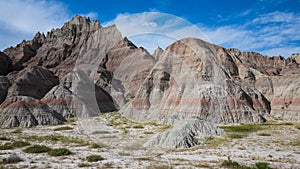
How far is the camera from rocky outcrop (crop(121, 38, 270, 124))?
5303 centimetres

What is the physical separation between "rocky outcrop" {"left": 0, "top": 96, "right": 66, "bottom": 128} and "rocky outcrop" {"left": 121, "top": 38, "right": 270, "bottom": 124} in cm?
2167

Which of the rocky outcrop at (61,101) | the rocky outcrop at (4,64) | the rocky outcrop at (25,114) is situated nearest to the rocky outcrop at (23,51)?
the rocky outcrop at (4,64)

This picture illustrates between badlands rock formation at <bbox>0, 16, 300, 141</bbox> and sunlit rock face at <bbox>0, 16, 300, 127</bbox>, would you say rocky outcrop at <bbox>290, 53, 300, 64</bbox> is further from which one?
sunlit rock face at <bbox>0, 16, 300, 127</bbox>

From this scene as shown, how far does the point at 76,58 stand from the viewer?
152m

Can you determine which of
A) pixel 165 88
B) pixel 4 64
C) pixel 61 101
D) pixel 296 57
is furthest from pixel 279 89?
pixel 4 64

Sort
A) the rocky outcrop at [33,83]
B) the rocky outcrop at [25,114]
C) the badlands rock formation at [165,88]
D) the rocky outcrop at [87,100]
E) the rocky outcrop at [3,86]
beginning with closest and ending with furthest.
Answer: the rocky outcrop at [25,114] < the badlands rock formation at [165,88] < the rocky outcrop at [87,100] < the rocky outcrop at [33,83] < the rocky outcrop at [3,86]

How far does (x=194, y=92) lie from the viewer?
56.7m

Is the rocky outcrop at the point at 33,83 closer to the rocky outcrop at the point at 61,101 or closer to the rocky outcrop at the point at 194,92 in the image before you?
the rocky outcrop at the point at 61,101

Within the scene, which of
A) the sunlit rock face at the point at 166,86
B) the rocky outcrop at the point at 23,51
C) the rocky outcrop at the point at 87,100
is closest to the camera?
the sunlit rock face at the point at 166,86

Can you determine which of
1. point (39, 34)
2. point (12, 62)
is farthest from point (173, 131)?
point (39, 34)

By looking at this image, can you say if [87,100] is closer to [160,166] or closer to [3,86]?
[3,86]

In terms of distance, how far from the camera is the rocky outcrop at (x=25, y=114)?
51.8 meters

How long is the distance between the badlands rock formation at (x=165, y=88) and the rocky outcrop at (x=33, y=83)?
420 mm

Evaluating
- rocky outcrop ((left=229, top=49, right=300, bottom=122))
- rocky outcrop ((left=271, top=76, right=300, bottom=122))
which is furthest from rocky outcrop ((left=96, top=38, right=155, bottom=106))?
rocky outcrop ((left=271, top=76, right=300, bottom=122))
